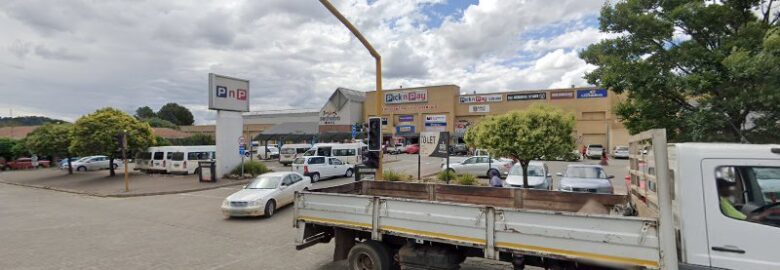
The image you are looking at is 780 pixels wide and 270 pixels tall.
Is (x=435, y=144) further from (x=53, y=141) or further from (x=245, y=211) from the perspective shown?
(x=53, y=141)

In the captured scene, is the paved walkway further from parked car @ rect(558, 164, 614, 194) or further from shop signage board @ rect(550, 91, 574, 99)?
shop signage board @ rect(550, 91, 574, 99)

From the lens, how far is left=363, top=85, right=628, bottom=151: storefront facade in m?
49.4

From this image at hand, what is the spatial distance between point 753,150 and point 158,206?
16848mm

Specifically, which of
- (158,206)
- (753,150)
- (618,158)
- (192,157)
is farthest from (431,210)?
(618,158)

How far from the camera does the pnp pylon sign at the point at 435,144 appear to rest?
51.0ft

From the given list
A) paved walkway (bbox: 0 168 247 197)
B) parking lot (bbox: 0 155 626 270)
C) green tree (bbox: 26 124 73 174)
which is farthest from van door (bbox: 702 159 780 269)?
green tree (bbox: 26 124 73 174)

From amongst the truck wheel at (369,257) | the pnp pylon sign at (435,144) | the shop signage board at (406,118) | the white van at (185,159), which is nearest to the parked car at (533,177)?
the pnp pylon sign at (435,144)

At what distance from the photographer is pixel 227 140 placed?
2383cm

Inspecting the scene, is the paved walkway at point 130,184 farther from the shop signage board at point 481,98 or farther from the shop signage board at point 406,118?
the shop signage board at point 481,98

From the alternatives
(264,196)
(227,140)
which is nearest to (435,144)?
(264,196)

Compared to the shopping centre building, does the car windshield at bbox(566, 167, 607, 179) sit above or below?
below

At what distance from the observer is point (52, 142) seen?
30.8 meters

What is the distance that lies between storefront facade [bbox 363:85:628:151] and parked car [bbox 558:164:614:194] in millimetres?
27855

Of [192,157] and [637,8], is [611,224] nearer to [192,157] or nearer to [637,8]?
[637,8]
